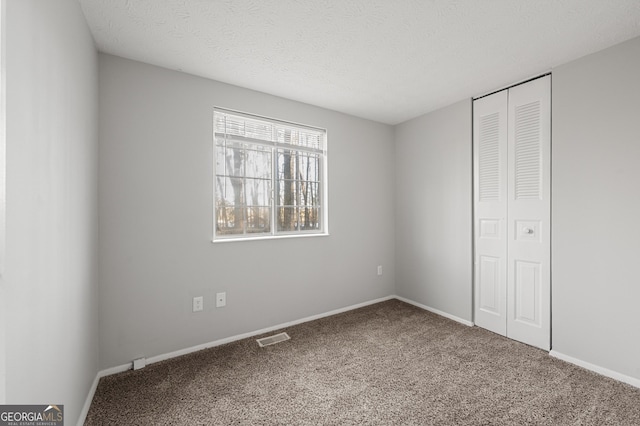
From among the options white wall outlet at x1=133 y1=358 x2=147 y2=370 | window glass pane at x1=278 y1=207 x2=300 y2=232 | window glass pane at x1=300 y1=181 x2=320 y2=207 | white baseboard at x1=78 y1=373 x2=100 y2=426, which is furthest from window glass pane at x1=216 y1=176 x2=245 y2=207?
white baseboard at x1=78 y1=373 x2=100 y2=426

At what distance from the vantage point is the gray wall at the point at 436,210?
10.2 feet

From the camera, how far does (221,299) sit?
2.61m

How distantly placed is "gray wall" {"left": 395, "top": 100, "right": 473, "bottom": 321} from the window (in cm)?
121

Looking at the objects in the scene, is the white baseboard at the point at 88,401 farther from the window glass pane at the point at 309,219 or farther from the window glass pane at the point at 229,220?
the window glass pane at the point at 309,219

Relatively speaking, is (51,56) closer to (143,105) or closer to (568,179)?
(143,105)

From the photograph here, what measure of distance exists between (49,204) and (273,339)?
209cm

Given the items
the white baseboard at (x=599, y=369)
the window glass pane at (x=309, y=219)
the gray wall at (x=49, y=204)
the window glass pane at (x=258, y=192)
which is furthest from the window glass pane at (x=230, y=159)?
the white baseboard at (x=599, y=369)

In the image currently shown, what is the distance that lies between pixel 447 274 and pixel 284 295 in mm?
1929

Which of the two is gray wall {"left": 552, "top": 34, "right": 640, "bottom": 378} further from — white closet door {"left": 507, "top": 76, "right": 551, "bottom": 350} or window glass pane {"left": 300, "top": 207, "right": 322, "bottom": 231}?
window glass pane {"left": 300, "top": 207, "right": 322, "bottom": 231}

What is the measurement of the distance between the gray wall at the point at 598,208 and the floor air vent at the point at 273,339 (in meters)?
2.41

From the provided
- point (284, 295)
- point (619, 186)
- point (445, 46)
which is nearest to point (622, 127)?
point (619, 186)

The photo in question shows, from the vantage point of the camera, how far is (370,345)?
2.61 m

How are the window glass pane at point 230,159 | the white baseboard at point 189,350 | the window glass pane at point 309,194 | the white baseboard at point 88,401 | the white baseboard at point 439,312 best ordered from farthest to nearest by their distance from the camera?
the window glass pane at point 309,194, the white baseboard at point 439,312, the window glass pane at point 230,159, the white baseboard at point 189,350, the white baseboard at point 88,401

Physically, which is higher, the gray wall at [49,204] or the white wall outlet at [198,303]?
the gray wall at [49,204]
